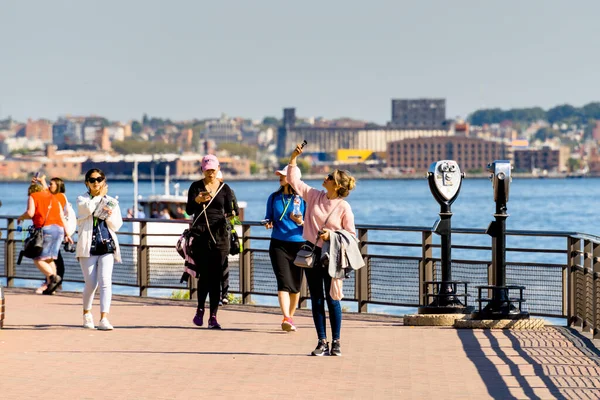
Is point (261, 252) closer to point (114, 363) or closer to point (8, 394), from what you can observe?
point (114, 363)

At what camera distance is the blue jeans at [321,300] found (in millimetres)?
11633

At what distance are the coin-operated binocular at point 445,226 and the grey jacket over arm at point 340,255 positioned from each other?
117 inches

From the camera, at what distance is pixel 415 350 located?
12.1 metres

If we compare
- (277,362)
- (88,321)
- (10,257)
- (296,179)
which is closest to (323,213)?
(296,179)

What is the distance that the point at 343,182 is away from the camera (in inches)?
449

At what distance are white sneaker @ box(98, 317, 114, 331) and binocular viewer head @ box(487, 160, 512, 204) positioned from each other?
395 centimetres

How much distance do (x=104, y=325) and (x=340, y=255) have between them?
335cm

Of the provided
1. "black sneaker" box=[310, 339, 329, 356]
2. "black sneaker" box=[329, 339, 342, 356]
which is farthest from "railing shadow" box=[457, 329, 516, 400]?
"black sneaker" box=[310, 339, 329, 356]

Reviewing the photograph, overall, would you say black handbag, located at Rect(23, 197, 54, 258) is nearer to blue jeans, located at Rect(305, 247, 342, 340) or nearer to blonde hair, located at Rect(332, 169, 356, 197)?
blue jeans, located at Rect(305, 247, 342, 340)

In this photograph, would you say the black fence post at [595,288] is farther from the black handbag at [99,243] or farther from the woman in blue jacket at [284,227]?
the black handbag at [99,243]

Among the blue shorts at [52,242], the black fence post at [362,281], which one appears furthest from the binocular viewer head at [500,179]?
the blue shorts at [52,242]

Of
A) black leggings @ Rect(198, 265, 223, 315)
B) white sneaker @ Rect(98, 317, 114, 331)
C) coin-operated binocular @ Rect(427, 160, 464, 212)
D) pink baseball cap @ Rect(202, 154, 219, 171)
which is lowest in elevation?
white sneaker @ Rect(98, 317, 114, 331)

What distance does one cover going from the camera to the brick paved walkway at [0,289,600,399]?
975 centimetres

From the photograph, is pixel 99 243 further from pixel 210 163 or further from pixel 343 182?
pixel 343 182
